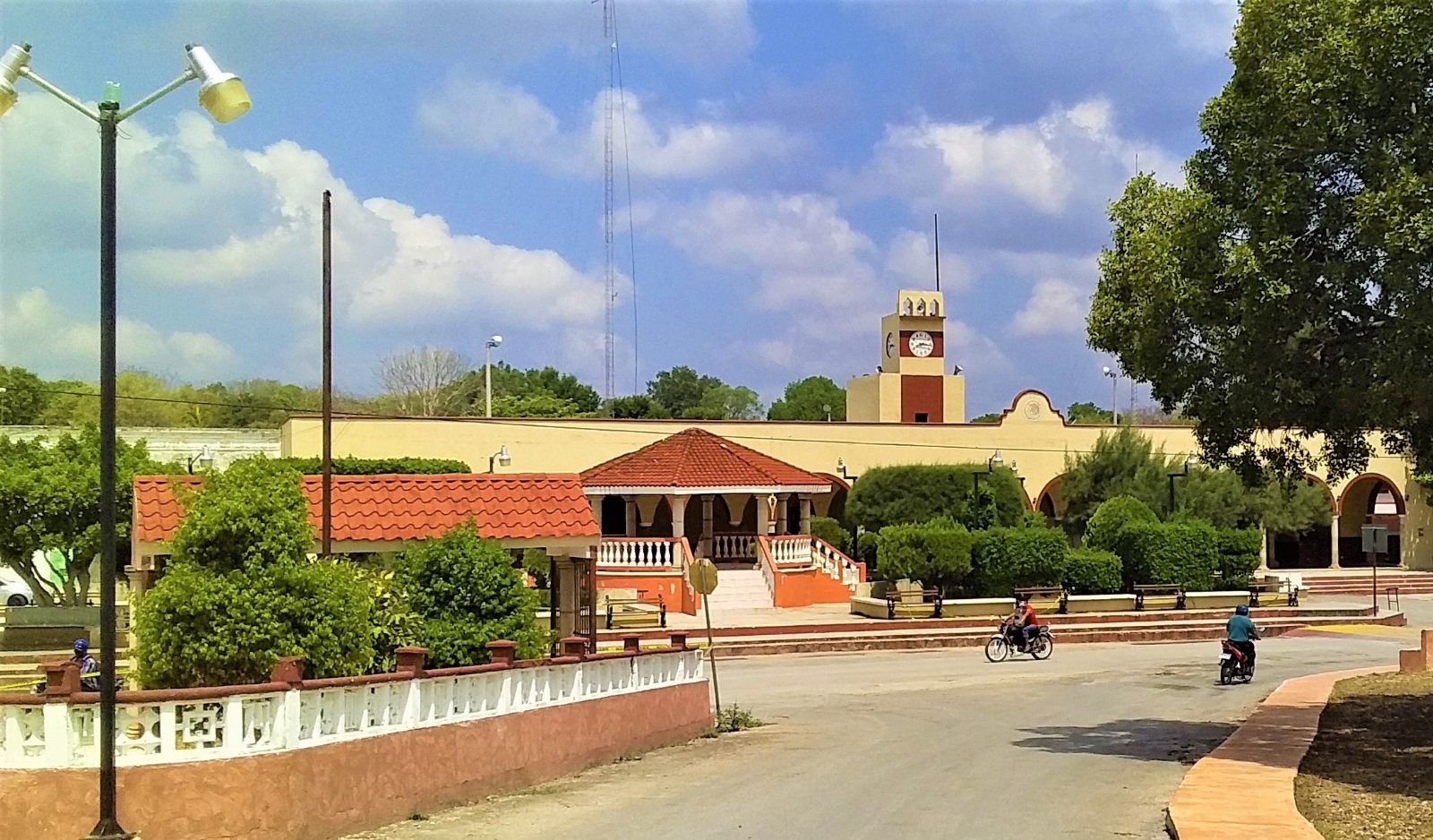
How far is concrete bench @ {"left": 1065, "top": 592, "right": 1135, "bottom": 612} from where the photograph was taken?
124ft

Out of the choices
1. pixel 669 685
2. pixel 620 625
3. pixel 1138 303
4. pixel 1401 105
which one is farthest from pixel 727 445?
pixel 1401 105

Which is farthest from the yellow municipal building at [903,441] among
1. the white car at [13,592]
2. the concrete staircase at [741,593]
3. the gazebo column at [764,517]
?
the white car at [13,592]

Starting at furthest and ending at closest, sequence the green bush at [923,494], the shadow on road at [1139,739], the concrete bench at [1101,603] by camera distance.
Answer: the green bush at [923,494] < the concrete bench at [1101,603] < the shadow on road at [1139,739]

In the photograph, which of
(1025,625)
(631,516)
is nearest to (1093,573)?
(1025,625)

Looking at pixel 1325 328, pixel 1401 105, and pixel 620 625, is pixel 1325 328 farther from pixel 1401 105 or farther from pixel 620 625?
pixel 620 625

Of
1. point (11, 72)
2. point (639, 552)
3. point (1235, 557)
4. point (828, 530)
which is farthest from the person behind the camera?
point (828, 530)

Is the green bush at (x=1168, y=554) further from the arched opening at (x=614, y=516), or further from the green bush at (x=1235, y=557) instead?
the arched opening at (x=614, y=516)

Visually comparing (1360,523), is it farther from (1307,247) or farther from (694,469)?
(1307,247)

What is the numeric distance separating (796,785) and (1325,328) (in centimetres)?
671

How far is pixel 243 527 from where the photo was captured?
1216 centimetres

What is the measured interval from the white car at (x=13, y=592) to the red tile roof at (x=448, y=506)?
2597 centimetres

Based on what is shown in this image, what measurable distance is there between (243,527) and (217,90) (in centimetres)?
412

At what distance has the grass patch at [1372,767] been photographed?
11.1m

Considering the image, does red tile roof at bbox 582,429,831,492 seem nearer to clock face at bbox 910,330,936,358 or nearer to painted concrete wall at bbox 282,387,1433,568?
painted concrete wall at bbox 282,387,1433,568
